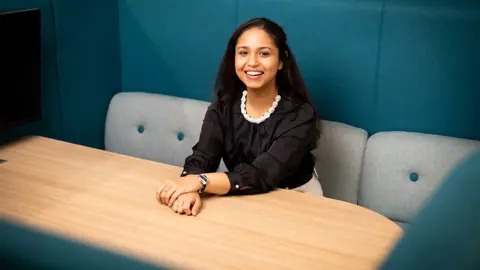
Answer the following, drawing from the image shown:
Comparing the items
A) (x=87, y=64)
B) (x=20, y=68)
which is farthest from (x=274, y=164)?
(x=87, y=64)

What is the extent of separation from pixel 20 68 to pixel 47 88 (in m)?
0.34

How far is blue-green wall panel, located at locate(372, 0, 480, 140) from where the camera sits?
2.00m

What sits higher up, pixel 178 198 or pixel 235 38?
pixel 235 38

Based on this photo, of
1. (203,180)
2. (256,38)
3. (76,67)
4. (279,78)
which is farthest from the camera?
(76,67)

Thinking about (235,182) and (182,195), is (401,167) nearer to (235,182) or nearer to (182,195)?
(235,182)

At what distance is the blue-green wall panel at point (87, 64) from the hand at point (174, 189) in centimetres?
114

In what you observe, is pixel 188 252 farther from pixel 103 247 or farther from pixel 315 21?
pixel 315 21

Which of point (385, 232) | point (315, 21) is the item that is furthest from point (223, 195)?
point (315, 21)

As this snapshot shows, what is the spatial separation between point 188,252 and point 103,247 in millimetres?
881

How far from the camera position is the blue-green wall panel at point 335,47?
2150 mm

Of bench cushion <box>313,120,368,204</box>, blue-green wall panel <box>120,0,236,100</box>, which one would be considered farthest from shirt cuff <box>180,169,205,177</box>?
blue-green wall panel <box>120,0,236,100</box>

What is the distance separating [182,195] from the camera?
1461mm

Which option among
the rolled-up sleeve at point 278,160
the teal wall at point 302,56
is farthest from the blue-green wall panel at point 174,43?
the rolled-up sleeve at point 278,160

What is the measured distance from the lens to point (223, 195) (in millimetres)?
1557
